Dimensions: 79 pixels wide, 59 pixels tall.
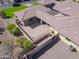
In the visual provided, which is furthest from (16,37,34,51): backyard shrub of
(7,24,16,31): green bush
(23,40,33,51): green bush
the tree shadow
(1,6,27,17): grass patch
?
(1,6,27,17): grass patch

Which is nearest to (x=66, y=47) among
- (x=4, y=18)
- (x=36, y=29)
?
(x=36, y=29)

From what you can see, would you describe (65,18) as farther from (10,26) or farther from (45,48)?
(10,26)

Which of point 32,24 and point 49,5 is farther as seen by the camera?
point 49,5

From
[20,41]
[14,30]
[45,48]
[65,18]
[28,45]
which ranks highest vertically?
[65,18]

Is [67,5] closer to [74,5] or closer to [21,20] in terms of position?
[74,5]

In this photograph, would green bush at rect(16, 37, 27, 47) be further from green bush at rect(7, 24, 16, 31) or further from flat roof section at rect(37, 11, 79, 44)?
flat roof section at rect(37, 11, 79, 44)

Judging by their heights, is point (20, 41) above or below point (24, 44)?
below

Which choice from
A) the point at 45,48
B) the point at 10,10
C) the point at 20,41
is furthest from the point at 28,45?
the point at 10,10

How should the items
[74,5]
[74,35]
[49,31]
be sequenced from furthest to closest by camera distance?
[74,5] < [49,31] < [74,35]

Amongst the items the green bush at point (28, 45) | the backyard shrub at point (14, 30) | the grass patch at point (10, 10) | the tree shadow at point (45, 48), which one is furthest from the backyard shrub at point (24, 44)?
the grass patch at point (10, 10)
